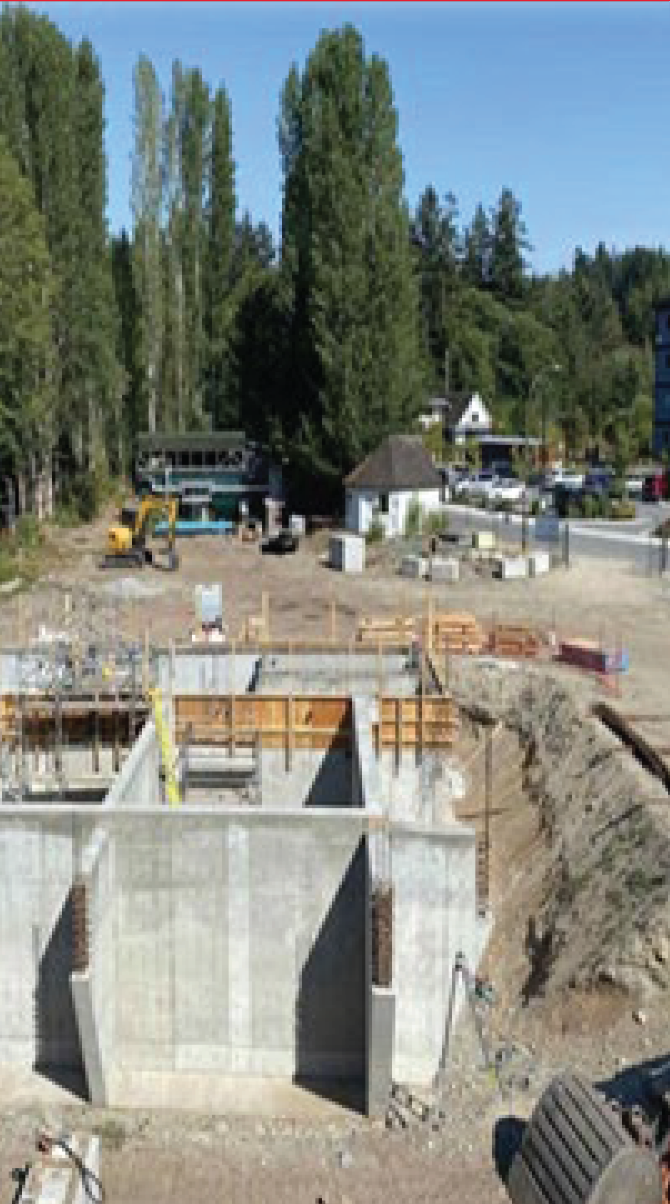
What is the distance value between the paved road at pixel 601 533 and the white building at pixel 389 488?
213cm

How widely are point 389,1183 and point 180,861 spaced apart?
502cm

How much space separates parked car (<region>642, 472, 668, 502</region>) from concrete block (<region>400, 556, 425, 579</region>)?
1996 cm

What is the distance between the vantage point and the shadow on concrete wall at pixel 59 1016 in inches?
657

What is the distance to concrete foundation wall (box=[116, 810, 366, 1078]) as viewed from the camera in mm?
16625

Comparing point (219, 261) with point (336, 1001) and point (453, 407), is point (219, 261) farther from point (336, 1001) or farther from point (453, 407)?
point (336, 1001)

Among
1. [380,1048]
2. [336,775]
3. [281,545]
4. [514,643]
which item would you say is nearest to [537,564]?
[514,643]

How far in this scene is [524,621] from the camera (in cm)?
3375

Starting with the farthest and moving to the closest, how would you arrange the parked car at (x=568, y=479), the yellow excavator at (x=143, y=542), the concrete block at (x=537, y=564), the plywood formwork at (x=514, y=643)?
1. the parked car at (x=568, y=479)
2. the yellow excavator at (x=143, y=542)
3. the concrete block at (x=537, y=564)
4. the plywood formwork at (x=514, y=643)

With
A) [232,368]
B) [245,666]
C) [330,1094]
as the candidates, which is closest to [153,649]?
[245,666]

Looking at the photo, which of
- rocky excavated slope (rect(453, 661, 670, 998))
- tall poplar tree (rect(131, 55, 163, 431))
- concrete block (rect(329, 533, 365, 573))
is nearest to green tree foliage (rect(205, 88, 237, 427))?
tall poplar tree (rect(131, 55, 163, 431))

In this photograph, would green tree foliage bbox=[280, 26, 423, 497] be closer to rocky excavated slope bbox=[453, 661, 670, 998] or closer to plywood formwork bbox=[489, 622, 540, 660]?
plywood formwork bbox=[489, 622, 540, 660]

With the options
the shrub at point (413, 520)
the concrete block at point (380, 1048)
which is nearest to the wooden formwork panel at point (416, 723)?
the concrete block at point (380, 1048)

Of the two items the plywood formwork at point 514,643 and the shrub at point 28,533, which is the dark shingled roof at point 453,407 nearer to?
the shrub at point 28,533

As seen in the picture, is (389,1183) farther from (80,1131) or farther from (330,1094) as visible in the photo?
(80,1131)
